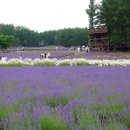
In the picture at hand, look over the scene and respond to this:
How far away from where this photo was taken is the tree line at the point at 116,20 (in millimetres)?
45344

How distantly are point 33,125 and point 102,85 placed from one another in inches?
181

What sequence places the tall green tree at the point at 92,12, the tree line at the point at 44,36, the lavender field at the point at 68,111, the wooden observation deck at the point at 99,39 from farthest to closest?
the tree line at the point at 44,36
the tall green tree at the point at 92,12
the wooden observation deck at the point at 99,39
the lavender field at the point at 68,111

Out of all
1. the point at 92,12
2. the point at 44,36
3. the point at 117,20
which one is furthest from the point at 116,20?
the point at 44,36

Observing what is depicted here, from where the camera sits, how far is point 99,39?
5272 cm

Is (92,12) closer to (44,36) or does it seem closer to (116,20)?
(116,20)

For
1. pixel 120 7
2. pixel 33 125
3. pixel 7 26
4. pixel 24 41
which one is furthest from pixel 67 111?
pixel 7 26

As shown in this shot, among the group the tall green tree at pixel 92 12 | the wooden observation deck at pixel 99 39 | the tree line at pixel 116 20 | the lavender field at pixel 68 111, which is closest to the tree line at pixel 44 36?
the tall green tree at pixel 92 12

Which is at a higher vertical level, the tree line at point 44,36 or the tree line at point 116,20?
the tree line at point 116,20

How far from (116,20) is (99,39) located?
24.8ft

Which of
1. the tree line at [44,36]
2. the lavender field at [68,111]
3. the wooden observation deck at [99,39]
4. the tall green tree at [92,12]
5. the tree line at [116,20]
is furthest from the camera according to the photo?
the tree line at [44,36]

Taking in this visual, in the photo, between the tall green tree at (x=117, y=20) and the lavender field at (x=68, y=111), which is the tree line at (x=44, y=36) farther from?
the lavender field at (x=68, y=111)

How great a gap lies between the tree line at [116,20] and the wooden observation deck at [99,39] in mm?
800

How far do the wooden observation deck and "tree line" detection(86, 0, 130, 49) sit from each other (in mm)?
800

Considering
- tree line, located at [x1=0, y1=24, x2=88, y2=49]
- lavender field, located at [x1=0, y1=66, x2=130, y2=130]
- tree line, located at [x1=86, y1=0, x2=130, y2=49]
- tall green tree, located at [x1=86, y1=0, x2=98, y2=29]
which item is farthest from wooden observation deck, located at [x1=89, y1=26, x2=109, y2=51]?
tree line, located at [x1=0, y1=24, x2=88, y2=49]
